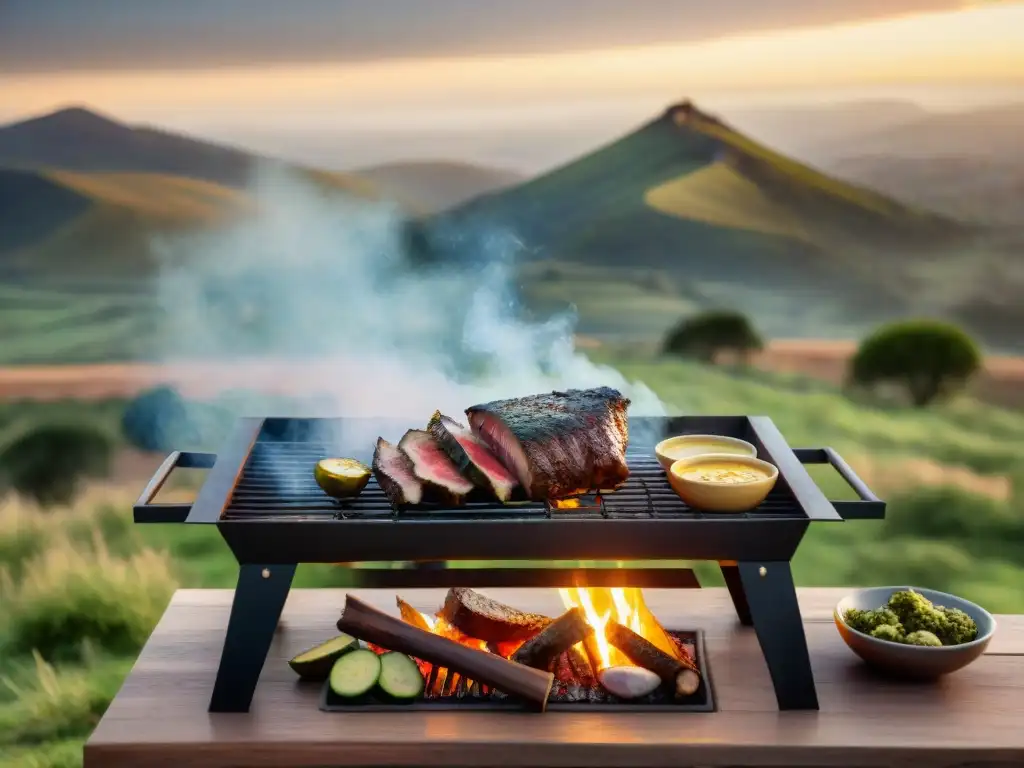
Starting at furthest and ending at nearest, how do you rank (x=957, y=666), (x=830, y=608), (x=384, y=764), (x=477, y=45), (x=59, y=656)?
(x=477, y=45)
(x=59, y=656)
(x=830, y=608)
(x=957, y=666)
(x=384, y=764)

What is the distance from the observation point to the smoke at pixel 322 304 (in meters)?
6.17

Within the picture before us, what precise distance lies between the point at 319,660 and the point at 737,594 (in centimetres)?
144

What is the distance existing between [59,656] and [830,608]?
10.0 ft

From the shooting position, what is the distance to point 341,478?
3.13 meters

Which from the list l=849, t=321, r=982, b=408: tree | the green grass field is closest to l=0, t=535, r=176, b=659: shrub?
the green grass field

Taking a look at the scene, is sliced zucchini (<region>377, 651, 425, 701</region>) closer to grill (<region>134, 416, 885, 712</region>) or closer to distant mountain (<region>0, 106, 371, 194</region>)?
grill (<region>134, 416, 885, 712</region>)

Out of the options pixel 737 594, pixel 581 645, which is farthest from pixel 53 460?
pixel 737 594

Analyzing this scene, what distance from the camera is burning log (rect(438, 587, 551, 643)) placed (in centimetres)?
344

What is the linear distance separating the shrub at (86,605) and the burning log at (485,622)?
182 centimetres

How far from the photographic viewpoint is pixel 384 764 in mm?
2986

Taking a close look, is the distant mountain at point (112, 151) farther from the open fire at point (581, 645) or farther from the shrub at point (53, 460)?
the open fire at point (581, 645)

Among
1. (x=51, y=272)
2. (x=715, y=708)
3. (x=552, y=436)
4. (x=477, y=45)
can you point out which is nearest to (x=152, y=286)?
(x=51, y=272)

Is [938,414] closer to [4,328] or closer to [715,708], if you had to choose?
[715,708]

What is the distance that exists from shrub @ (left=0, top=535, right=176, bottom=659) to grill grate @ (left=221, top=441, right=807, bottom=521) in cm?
163
